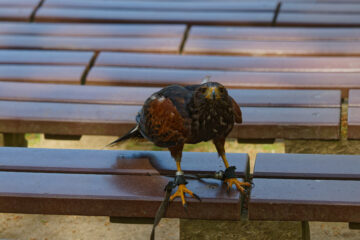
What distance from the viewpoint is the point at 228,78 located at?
12.8 ft

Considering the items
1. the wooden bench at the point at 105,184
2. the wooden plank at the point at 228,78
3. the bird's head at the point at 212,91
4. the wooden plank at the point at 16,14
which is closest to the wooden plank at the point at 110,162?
the wooden bench at the point at 105,184

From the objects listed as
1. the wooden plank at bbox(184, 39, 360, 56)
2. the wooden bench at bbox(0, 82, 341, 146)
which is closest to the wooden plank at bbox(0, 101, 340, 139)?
the wooden bench at bbox(0, 82, 341, 146)

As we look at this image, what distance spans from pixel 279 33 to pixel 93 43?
48.1 inches

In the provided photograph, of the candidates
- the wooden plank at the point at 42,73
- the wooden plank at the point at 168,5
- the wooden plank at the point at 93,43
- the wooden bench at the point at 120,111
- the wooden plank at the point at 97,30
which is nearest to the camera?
the wooden bench at the point at 120,111

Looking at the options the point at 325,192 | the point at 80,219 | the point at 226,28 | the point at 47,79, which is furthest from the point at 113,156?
the point at 226,28

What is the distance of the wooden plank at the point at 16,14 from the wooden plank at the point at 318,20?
1.79m

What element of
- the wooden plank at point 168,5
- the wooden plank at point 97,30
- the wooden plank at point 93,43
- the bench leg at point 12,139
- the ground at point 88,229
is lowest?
the ground at point 88,229

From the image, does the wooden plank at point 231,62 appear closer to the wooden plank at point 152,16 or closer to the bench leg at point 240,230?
the wooden plank at point 152,16

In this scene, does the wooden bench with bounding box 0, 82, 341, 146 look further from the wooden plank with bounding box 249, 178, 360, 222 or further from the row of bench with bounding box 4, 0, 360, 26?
the row of bench with bounding box 4, 0, 360, 26

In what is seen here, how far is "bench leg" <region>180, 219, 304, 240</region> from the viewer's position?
255cm

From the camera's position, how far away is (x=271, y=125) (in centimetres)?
323

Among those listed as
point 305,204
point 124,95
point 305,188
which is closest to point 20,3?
point 124,95

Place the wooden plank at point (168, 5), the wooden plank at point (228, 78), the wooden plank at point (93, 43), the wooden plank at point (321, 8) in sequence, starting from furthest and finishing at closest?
1. the wooden plank at point (168, 5)
2. the wooden plank at point (321, 8)
3. the wooden plank at point (93, 43)
4. the wooden plank at point (228, 78)

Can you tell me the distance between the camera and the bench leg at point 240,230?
8.38ft
